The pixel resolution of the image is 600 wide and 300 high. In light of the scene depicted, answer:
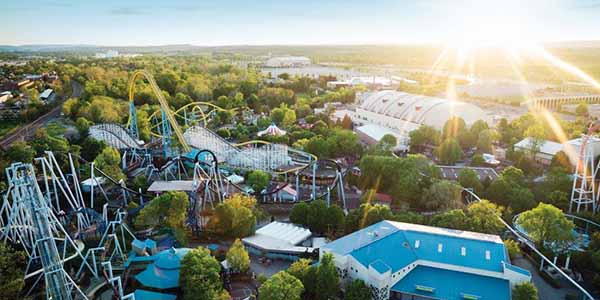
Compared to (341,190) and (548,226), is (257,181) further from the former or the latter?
(548,226)

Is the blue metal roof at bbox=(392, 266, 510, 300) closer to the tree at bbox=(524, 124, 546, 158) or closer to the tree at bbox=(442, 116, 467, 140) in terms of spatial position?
the tree at bbox=(524, 124, 546, 158)

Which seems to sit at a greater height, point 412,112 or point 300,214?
point 412,112

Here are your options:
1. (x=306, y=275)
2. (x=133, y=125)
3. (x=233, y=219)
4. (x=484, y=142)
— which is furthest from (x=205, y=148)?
(x=484, y=142)

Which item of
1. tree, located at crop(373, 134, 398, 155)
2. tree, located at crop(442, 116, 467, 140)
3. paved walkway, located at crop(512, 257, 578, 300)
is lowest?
paved walkway, located at crop(512, 257, 578, 300)

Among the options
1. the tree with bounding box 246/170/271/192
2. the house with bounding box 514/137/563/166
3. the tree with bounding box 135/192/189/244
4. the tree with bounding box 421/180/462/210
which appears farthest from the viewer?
the house with bounding box 514/137/563/166

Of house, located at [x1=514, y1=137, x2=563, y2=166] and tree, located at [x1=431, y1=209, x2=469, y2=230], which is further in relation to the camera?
house, located at [x1=514, y1=137, x2=563, y2=166]

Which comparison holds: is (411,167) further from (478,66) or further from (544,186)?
(478,66)

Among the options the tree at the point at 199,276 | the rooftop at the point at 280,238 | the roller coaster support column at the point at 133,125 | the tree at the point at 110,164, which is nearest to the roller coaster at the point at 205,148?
the roller coaster support column at the point at 133,125

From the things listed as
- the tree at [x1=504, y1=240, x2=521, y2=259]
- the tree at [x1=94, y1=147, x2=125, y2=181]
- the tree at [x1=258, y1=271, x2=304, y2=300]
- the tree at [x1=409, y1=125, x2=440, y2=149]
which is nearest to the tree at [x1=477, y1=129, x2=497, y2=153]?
the tree at [x1=409, y1=125, x2=440, y2=149]
